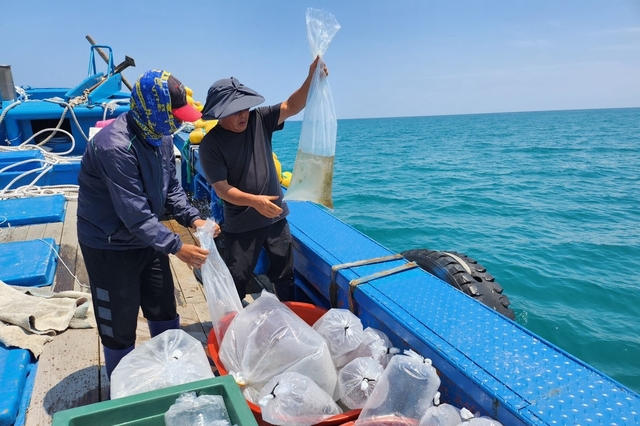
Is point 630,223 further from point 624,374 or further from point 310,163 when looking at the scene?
point 310,163

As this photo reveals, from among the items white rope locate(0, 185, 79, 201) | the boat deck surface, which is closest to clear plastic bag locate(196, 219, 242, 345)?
the boat deck surface

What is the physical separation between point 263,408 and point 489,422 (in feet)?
2.81

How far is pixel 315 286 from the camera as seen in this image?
3023 mm

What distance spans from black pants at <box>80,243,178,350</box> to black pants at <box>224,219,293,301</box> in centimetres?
47

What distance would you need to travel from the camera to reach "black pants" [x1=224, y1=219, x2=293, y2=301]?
2.77 m

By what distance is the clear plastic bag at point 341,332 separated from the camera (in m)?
2.17

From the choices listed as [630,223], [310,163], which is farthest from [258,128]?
[630,223]

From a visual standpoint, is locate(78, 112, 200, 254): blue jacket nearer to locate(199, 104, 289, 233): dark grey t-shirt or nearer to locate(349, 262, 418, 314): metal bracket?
locate(199, 104, 289, 233): dark grey t-shirt

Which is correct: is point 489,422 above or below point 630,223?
above

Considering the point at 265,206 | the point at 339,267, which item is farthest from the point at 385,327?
the point at 265,206

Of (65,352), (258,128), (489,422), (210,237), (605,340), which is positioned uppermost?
(258,128)

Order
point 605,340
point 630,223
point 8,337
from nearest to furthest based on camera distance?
point 8,337 < point 605,340 < point 630,223

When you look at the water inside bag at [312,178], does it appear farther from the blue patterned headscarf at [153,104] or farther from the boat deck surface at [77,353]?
the boat deck surface at [77,353]

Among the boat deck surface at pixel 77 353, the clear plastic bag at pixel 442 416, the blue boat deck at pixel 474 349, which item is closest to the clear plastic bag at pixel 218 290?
the boat deck surface at pixel 77 353
